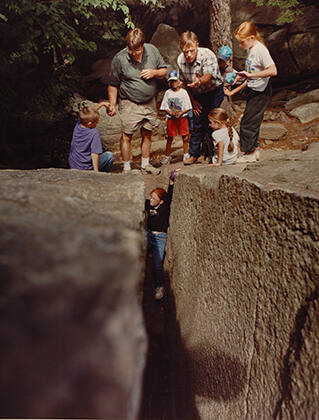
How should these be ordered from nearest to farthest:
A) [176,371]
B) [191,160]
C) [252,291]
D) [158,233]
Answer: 1. [252,291]
2. [176,371]
3. [158,233]
4. [191,160]

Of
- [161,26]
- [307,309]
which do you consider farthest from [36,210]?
[161,26]

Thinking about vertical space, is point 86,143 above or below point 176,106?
below

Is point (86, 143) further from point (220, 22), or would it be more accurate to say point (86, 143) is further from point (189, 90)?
point (220, 22)

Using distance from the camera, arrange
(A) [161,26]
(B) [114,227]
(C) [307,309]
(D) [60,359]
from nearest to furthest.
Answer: (D) [60,359]
(B) [114,227]
(C) [307,309]
(A) [161,26]

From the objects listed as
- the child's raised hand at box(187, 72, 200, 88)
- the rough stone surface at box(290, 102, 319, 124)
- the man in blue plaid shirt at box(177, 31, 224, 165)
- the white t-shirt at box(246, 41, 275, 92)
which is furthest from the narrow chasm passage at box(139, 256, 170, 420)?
the rough stone surface at box(290, 102, 319, 124)

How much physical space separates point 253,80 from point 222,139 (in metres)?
0.77

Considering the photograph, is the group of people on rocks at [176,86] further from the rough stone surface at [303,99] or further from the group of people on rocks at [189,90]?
the rough stone surface at [303,99]

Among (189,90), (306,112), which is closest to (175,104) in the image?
(189,90)

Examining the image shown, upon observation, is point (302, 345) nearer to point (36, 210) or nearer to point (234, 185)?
point (234, 185)

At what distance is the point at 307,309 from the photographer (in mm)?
995

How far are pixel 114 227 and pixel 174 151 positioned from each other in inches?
247

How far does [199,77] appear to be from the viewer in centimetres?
345

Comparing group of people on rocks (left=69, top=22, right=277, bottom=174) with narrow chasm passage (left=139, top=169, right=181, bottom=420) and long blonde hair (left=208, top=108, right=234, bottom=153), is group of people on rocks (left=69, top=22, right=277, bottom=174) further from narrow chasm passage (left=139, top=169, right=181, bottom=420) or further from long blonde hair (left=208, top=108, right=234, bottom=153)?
narrow chasm passage (left=139, top=169, right=181, bottom=420)

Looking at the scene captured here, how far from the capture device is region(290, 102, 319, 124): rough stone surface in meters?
7.33
